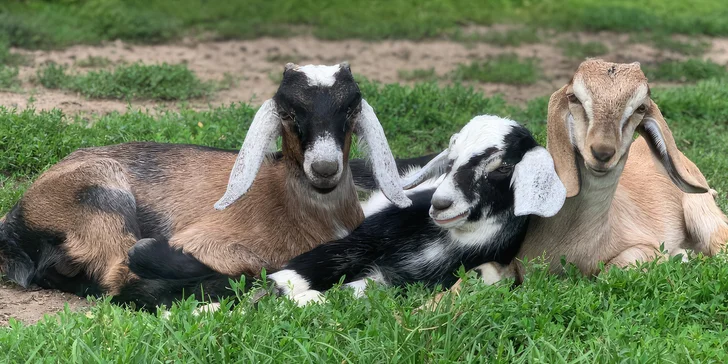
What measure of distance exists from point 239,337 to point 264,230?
51.6 inches

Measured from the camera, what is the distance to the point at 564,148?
14.7ft

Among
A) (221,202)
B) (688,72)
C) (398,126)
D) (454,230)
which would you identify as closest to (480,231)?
(454,230)

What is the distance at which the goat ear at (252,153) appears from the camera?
448cm

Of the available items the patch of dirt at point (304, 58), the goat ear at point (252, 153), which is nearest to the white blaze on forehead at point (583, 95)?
the goat ear at point (252, 153)

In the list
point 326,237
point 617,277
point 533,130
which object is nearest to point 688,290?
point 617,277

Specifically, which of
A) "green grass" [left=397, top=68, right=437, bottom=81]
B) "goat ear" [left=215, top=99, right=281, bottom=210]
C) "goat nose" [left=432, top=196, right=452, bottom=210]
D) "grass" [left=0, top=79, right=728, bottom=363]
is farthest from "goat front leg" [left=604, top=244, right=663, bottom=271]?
"green grass" [left=397, top=68, right=437, bottom=81]

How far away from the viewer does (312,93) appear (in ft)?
15.1

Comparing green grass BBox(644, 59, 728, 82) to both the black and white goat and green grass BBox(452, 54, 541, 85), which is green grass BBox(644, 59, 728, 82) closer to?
green grass BBox(452, 54, 541, 85)

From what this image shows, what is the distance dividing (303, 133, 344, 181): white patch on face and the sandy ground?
12.0ft

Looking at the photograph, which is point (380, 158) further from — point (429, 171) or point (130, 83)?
point (130, 83)

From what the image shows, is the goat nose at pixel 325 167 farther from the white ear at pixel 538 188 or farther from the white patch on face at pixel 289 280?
the white ear at pixel 538 188

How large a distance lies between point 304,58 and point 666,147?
21.9 feet

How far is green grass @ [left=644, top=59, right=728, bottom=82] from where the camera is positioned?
10.2m

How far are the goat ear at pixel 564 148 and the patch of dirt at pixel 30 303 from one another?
2.52 metres
